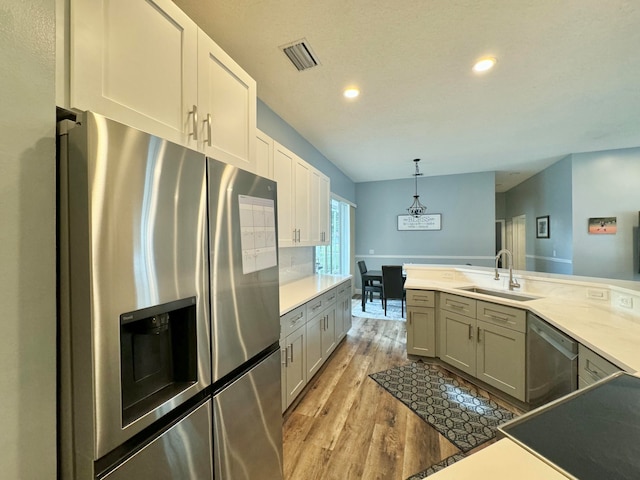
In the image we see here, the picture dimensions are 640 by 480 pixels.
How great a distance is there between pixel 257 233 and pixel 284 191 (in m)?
1.37

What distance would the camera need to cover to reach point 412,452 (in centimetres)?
178

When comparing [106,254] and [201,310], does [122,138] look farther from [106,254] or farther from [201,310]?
[201,310]

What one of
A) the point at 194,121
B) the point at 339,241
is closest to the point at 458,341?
the point at 194,121

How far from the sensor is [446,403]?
2305 mm

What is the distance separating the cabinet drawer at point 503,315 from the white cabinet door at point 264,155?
227 centimetres

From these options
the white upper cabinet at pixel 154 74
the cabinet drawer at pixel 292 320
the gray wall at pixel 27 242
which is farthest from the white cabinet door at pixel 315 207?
the gray wall at pixel 27 242

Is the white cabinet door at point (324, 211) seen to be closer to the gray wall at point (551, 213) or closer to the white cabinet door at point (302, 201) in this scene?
the white cabinet door at point (302, 201)

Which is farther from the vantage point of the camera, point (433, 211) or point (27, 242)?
point (433, 211)

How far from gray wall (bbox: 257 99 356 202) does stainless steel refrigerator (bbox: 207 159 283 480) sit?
5.50 ft

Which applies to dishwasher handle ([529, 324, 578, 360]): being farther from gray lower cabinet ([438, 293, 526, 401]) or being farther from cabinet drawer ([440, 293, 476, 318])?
cabinet drawer ([440, 293, 476, 318])

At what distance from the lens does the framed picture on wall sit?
18.1 ft

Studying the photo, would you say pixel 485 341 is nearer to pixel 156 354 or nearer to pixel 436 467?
pixel 436 467

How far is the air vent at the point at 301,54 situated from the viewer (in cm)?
193

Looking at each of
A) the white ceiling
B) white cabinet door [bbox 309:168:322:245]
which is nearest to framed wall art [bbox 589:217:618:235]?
the white ceiling
